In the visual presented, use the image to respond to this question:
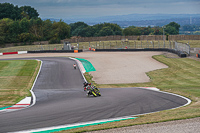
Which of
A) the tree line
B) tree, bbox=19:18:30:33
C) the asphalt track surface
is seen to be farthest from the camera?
tree, bbox=19:18:30:33

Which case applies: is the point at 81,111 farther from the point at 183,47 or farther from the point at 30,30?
the point at 30,30

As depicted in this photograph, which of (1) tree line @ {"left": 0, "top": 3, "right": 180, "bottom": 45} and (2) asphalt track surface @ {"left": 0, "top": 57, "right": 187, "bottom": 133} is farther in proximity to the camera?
(1) tree line @ {"left": 0, "top": 3, "right": 180, "bottom": 45}

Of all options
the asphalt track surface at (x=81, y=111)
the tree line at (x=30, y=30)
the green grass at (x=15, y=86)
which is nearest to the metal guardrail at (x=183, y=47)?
the green grass at (x=15, y=86)

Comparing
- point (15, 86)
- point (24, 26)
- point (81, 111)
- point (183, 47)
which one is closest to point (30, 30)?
point (24, 26)

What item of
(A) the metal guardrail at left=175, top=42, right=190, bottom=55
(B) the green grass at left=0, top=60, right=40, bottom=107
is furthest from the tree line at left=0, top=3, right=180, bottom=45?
(B) the green grass at left=0, top=60, right=40, bottom=107

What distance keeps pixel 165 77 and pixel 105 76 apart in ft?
23.9

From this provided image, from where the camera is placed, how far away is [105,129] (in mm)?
10289

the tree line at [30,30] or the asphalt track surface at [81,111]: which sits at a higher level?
the tree line at [30,30]

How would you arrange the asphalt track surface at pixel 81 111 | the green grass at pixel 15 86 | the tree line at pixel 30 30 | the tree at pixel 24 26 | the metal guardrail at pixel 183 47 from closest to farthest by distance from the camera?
1. the asphalt track surface at pixel 81 111
2. the green grass at pixel 15 86
3. the metal guardrail at pixel 183 47
4. the tree line at pixel 30 30
5. the tree at pixel 24 26

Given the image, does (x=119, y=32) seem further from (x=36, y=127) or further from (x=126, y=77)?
(x=36, y=127)

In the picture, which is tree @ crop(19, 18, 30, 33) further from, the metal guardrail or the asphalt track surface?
the asphalt track surface

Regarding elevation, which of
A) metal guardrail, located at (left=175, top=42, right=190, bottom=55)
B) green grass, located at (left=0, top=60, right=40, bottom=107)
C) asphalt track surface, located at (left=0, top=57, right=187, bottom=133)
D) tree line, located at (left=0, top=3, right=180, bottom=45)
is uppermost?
tree line, located at (left=0, top=3, right=180, bottom=45)

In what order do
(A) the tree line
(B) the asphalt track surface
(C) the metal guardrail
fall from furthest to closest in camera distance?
(A) the tree line
(C) the metal guardrail
(B) the asphalt track surface

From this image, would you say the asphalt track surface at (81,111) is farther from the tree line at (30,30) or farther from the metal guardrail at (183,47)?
the tree line at (30,30)
